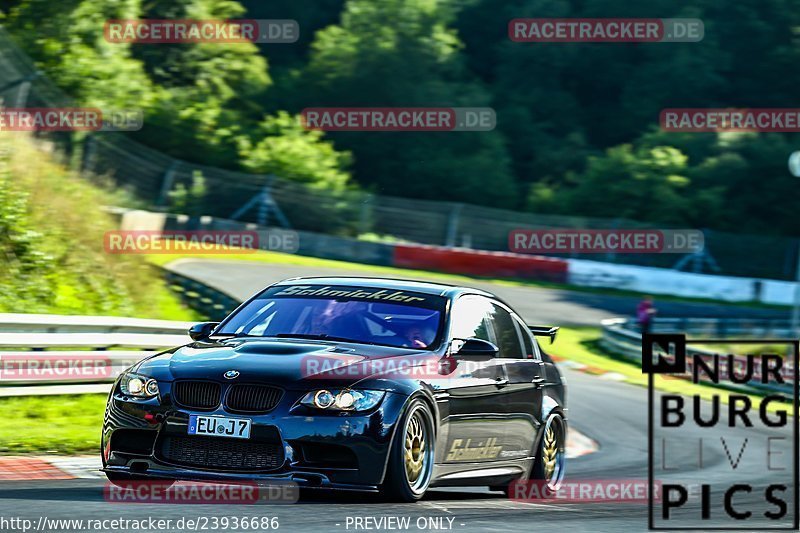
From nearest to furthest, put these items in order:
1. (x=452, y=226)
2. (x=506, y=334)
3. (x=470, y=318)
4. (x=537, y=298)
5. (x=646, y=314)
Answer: (x=470, y=318)
(x=506, y=334)
(x=646, y=314)
(x=537, y=298)
(x=452, y=226)

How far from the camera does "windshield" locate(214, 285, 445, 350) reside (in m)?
8.53

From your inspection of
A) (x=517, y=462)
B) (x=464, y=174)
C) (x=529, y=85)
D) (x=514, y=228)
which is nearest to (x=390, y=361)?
(x=517, y=462)

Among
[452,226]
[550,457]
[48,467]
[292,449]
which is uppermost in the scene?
[452,226]

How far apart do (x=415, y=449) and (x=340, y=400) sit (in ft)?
2.11

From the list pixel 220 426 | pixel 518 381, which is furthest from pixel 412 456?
pixel 518 381

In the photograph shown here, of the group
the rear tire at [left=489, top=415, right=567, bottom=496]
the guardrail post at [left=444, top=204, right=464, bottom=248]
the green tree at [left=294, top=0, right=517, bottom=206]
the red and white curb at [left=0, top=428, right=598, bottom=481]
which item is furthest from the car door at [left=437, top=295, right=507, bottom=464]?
the green tree at [left=294, top=0, right=517, bottom=206]

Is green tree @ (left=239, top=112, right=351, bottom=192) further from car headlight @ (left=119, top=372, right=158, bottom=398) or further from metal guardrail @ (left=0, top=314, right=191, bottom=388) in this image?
car headlight @ (left=119, top=372, right=158, bottom=398)

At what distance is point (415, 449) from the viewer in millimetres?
7875

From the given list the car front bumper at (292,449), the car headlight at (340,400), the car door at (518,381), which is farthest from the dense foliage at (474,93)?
the car headlight at (340,400)

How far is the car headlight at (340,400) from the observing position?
7.48m

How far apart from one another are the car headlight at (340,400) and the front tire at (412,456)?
0.23 metres

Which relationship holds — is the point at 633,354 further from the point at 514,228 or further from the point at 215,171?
the point at 215,171

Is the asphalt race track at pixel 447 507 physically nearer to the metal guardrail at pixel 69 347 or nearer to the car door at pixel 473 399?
the car door at pixel 473 399

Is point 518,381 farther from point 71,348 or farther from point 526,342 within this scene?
point 71,348
